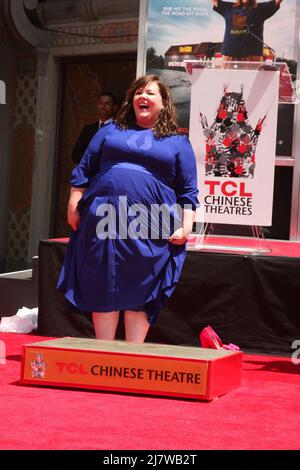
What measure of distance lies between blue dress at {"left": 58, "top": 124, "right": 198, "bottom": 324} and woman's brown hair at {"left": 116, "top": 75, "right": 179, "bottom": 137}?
33mm

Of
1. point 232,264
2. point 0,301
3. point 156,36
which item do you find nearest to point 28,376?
point 232,264

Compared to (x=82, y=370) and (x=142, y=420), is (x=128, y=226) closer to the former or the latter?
(x=82, y=370)

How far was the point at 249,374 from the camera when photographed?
13.7 ft

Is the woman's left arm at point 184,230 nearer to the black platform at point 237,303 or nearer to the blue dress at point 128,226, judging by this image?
the blue dress at point 128,226

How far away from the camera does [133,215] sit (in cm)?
370

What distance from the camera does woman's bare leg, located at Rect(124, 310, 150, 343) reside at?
372cm

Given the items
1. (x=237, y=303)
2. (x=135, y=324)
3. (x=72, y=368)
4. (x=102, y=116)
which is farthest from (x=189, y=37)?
(x=72, y=368)

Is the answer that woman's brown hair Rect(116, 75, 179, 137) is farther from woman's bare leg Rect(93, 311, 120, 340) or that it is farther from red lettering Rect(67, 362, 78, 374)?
red lettering Rect(67, 362, 78, 374)

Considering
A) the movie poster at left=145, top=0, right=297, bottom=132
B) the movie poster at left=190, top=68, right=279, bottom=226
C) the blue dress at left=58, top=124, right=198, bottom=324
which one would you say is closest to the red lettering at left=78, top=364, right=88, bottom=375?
the blue dress at left=58, top=124, right=198, bottom=324

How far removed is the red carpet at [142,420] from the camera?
251 cm

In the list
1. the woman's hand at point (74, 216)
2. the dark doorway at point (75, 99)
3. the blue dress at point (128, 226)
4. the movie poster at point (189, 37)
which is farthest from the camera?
Result: the dark doorway at point (75, 99)

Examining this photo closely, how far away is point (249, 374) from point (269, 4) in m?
3.01

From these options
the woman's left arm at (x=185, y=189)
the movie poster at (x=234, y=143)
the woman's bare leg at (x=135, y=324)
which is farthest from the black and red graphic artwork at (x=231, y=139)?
the woman's bare leg at (x=135, y=324)

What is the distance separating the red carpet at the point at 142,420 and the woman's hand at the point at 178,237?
621 mm
